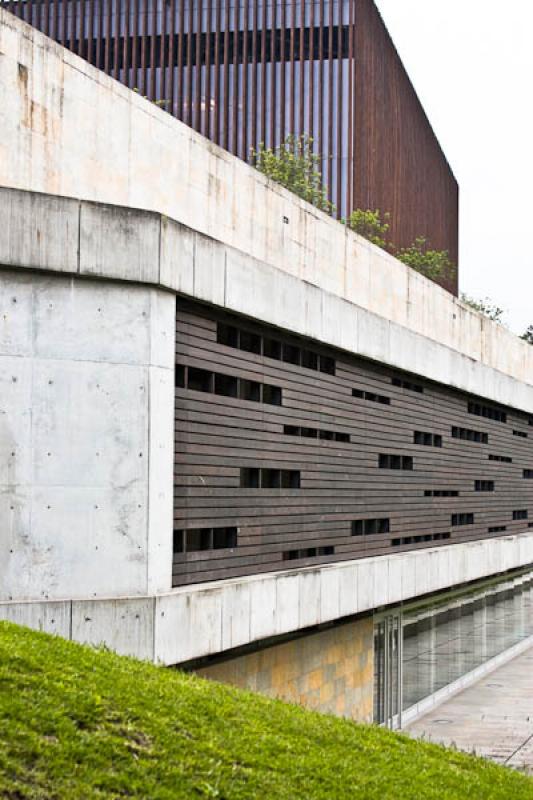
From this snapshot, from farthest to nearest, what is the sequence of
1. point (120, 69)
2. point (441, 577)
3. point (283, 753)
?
point (120, 69), point (441, 577), point (283, 753)

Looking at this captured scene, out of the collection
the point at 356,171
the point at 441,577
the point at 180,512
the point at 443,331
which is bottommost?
the point at 441,577

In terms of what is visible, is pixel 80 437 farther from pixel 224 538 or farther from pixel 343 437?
pixel 343 437

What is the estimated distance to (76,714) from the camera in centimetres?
737

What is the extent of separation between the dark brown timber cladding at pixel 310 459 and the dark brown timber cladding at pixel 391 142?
35.9 m

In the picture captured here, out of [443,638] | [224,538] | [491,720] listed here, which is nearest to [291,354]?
[224,538]

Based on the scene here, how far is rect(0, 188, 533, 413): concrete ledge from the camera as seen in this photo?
12.0m

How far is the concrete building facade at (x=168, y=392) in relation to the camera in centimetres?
1206

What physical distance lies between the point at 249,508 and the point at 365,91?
48.7 meters

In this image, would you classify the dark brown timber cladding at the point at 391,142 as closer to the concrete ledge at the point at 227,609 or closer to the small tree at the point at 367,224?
the small tree at the point at 367,224

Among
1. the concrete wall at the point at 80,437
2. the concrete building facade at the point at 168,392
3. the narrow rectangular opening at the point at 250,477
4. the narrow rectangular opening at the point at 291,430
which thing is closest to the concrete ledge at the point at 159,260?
the concrete building facade at the point at 168,392

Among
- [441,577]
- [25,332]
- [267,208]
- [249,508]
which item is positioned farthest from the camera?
[441,577]

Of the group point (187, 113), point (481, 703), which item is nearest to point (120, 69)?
point (187, 113)

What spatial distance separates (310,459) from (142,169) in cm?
486

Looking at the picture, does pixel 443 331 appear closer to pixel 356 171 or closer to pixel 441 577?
pixel 441 577
